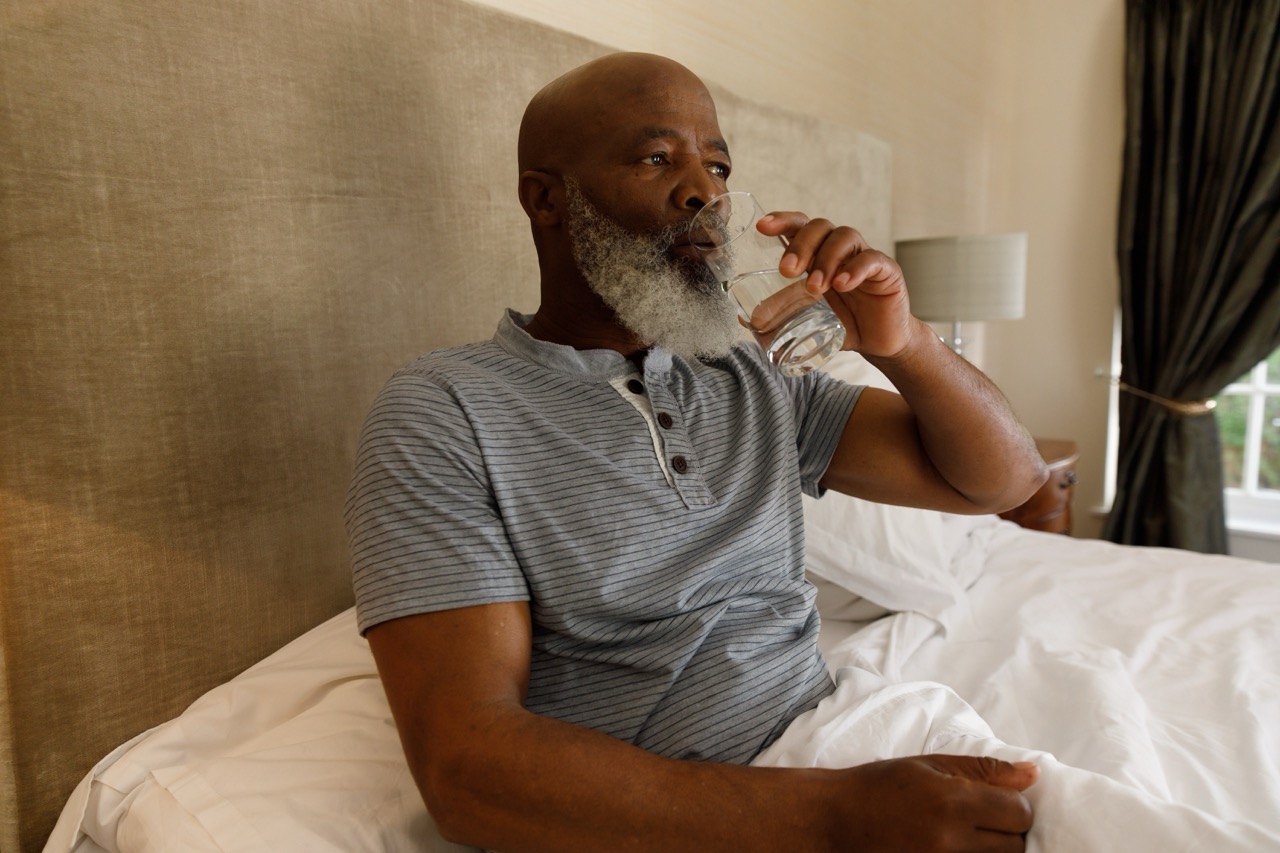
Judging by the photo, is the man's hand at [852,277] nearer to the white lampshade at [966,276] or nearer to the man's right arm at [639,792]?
the man's right arm at [639,792]

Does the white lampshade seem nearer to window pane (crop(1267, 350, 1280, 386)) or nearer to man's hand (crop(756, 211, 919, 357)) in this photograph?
window pane (crop(1267, 350, 1280, 386))

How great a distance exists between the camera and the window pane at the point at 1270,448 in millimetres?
2973

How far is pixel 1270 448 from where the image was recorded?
3000 mm

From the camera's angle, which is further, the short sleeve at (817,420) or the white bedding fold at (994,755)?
the short sleeve at (817,420)

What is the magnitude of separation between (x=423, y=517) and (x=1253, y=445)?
3203 millimetres

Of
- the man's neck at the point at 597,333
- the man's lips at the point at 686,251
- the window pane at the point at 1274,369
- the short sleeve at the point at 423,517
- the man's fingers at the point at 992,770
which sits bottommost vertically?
the man's fingers at the point at 992,770

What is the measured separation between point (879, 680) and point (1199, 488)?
248 centimetres

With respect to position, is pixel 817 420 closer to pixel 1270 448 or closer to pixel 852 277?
pixel 852 277

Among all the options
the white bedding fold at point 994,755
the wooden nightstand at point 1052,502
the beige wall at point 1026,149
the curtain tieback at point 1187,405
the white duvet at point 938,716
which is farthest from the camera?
the curtain tieback at point 1187,405

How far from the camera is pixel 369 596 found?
0.75 m

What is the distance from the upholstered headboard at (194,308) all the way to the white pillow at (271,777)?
0.18ft

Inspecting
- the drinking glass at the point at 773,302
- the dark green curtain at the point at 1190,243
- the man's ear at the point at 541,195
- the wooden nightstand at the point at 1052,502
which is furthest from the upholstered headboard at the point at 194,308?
the dark green curtain at the point at 1190,243

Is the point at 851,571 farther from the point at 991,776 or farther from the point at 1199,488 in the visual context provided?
the point at 1199,488

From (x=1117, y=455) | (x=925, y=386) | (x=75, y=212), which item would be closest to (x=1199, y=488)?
(x=1117, y=455)
